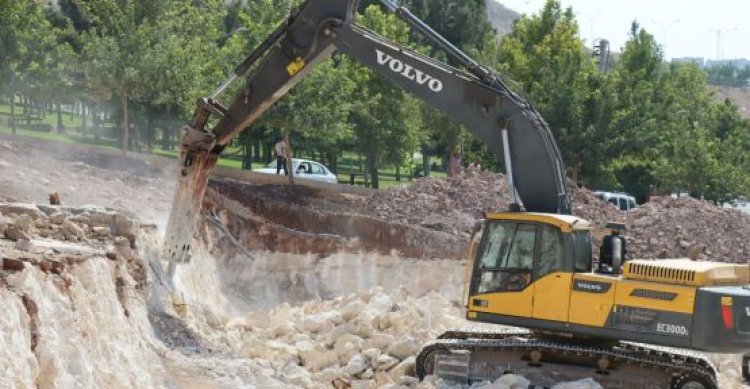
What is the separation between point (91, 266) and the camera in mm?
12281

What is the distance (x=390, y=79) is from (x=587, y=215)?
13.5 m

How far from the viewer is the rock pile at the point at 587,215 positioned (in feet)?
88.8

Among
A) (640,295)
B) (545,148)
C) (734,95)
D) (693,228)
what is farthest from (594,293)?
(734,95)

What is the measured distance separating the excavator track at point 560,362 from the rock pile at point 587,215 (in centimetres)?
1061

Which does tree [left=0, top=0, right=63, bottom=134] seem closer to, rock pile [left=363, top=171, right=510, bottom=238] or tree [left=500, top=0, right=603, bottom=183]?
rock pile [left=363, top=171, right=510, bottom=238]

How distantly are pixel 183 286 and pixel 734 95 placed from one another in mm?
122046

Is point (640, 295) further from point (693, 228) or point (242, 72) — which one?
point (693, 228)

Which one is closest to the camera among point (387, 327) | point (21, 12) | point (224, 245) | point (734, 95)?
point (387, 327)

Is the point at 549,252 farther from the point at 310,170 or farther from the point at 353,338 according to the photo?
the point at 310,170

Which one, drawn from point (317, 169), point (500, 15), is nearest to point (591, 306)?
point (317, 169)

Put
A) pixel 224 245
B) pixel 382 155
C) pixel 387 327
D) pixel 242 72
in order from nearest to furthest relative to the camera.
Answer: pixel 242 72
pixel 387 327
pixel 224 245
pixel 382 155

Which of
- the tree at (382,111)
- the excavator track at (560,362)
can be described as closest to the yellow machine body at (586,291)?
the excavator track at (560,362)

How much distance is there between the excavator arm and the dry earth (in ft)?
5.20

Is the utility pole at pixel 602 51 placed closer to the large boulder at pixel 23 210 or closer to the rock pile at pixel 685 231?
the rock pile at pixel 685 231
